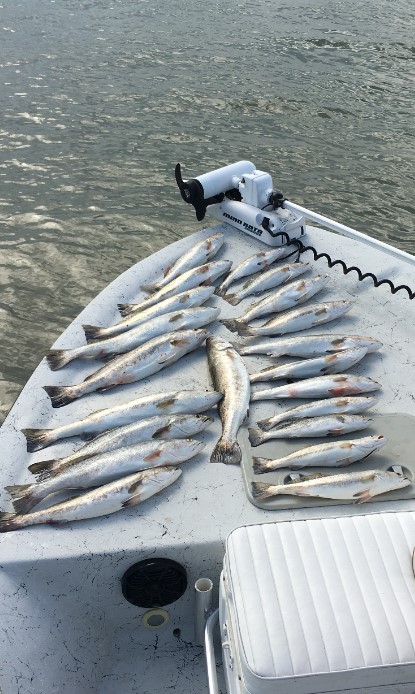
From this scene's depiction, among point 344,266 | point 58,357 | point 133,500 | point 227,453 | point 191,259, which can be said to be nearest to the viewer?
point 133,500

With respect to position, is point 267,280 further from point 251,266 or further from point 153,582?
point 153,582

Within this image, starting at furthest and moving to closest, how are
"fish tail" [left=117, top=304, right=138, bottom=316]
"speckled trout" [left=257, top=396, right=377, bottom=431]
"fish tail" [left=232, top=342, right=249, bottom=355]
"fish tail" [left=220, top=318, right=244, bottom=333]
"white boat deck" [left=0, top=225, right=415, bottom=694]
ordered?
"fish tail" [left=117, top=304, right=138, bottom=316] → "fish tail" [left=220, top=318, right=244, bottom=333] → "fish tail" [left=232, top=342, right=249, bottom=355] → "speckled trout" [left=257, top=396, right=377, bottom=431] → "white boat deck" [left=0, top=225, right=415, bottom=694]

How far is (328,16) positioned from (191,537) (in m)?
25.5

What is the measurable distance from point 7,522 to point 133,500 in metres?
→ 0.79

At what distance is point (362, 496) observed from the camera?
11.8 feet

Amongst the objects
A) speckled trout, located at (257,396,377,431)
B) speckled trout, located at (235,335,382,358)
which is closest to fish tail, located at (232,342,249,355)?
speckled trout, located at (235,335,382,358)

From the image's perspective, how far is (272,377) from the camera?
471cm

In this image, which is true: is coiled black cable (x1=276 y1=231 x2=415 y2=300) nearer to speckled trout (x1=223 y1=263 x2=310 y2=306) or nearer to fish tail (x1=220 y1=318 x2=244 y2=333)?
speckled trout (x1=223 y1=263 x2=310 y2=306)

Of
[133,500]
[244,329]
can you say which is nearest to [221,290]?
[244,329]

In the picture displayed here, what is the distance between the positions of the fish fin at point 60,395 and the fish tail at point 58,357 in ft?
1.19

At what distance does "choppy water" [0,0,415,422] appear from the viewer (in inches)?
394

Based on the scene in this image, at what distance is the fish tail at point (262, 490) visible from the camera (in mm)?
3660

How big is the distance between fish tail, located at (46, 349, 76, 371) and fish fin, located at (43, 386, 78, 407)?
362 mm

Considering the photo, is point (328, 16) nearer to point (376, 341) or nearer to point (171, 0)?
point (171, 0)
